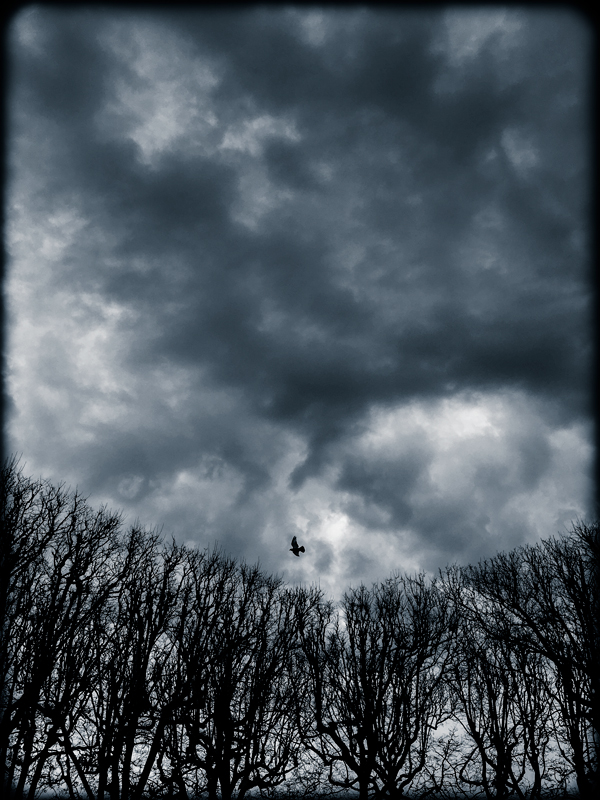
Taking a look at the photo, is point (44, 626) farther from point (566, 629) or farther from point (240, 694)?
point (566, 629)

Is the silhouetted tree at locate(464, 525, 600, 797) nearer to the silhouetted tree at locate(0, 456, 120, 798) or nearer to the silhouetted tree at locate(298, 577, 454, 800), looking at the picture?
the silhouetted tree at locate(298, 577, 454, 800)

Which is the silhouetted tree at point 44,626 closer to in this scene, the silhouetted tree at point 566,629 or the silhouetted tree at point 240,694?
the silhouetted tree at point 240,694

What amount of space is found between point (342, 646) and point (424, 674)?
4.31m

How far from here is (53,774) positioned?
20406 millimetres

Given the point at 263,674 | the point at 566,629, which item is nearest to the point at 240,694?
the point at 263,674

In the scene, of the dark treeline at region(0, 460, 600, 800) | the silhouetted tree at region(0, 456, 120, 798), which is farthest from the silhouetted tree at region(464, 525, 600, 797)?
the silhouetted tree at region(0, 456, 120, 798)

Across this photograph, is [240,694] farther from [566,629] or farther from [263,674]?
[566,629]

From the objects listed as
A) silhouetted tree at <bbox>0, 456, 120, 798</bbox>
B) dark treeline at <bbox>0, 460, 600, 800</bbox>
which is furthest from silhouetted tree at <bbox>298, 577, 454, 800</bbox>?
silhouetted tree at <bbox>0, 456, 120, 798</bbox>

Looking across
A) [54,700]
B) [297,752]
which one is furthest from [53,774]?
[297,752]

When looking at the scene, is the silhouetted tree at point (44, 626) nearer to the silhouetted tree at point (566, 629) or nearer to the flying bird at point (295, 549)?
the flying bird at point (295, 549)

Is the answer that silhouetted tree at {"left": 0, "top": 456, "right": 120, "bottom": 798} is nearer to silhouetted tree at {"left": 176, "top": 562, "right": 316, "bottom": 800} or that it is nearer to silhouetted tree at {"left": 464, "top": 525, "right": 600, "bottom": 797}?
silhouetted tree at {"left": 176, "top": 562, "right": 316, "bottom": 800}

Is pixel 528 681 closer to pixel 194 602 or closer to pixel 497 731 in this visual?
pixel 497 731

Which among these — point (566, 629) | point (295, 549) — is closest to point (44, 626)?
point (295, 549)

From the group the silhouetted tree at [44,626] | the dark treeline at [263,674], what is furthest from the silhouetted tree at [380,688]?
the silhouetted tree at [44,626]
